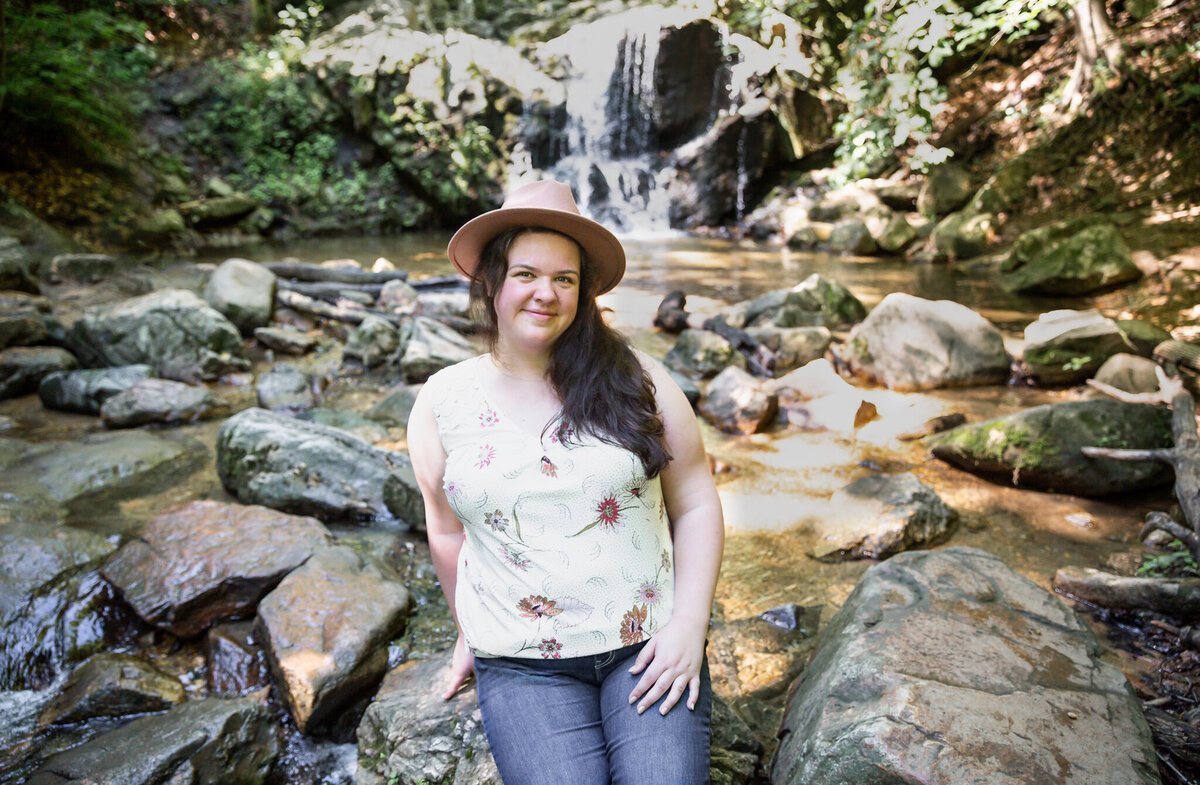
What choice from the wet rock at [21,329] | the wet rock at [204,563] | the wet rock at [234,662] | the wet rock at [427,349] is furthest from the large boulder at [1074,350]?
the wet rock at [21,329]

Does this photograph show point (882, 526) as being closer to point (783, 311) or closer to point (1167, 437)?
point (1167, 437)

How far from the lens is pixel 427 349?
5.90 m

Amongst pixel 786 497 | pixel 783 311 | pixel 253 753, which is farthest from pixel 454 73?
pixel 253 753

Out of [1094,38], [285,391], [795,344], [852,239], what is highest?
[1094,38]

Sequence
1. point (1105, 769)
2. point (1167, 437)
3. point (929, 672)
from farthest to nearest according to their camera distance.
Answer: point (1167, 437) < point (929, 672) < point (1105, 769)

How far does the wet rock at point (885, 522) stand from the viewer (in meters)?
3.26

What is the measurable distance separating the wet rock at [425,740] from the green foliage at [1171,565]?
2.94m

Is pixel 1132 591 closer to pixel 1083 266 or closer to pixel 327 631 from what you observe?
pixel 327 631

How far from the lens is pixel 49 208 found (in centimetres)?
986

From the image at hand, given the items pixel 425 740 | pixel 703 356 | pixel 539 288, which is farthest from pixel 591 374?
pixel 703 356

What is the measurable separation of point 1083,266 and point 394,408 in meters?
8.03

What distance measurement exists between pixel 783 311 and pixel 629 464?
5908mm

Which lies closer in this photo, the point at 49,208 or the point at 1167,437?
the point at 1167,437

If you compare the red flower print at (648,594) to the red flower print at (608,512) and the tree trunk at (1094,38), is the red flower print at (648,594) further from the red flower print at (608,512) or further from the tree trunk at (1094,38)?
the tree trunk at (1094,38)
